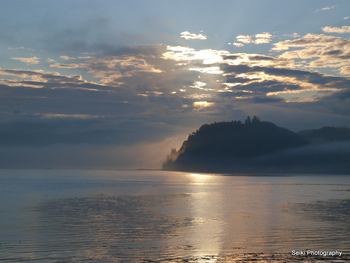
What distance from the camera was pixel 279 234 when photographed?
112ft

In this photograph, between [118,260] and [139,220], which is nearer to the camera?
[118,260]

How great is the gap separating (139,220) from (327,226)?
61.4 ft

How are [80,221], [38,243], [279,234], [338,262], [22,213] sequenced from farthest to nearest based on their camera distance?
1. [22,213]
2. [80,221]
3. [279,234]
4. [38,243]
5. [338,262]

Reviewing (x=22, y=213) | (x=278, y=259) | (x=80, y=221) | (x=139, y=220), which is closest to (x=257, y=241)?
(x=278, y=259)

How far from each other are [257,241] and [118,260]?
11.7 m

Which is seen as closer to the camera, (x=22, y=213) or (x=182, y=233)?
(x=182, y=233)

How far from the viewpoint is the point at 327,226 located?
124 ft

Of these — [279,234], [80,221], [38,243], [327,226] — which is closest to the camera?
[38,243]

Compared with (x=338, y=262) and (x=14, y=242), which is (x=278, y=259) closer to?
(x=338, y=262)

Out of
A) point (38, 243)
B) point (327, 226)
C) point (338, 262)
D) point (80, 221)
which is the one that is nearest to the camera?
point (338, 262)

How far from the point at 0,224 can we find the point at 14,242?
1072 centimetres

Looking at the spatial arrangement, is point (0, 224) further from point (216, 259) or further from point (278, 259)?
point (278, 259)

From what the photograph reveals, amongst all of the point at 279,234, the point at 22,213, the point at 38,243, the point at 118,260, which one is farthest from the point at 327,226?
the point at 22,213

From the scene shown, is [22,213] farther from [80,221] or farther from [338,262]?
[338,262]
